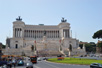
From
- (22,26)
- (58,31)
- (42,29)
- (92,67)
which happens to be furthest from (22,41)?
(92,67)

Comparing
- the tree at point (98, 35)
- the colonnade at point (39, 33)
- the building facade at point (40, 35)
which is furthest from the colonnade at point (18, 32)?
the tree at point (98, 35)

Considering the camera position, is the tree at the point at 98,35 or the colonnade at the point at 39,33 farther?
the colonnade at the point at 39,33

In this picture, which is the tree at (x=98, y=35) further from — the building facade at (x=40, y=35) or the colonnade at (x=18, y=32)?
the colonnade at (x=18, y=32)

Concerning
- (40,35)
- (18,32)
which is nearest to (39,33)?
(40,35)

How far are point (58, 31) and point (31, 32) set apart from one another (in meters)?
20.3

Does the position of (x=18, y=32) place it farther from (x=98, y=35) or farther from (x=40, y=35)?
(x=98, y=35)

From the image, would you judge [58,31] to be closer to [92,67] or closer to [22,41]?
[22,41]

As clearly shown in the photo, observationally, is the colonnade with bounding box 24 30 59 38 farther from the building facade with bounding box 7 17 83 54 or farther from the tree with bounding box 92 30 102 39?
the tree with bounding box 92 30 102 39

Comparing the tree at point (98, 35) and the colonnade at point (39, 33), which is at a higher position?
the colonnade at point (39, 33)

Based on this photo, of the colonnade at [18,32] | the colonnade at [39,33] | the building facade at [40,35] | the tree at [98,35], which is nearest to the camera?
the tree at [98,35]

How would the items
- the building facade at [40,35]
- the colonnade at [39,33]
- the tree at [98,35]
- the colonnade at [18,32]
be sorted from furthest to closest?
the colonnade at [39,33], the colonnade at [18,32], the building facade at [40,35], the tree at [98,35]

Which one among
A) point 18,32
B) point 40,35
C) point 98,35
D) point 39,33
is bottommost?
point 98,35

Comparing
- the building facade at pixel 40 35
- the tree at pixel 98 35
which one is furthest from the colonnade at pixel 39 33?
the tree at pixel 98 35

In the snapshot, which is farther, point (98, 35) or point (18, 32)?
point (18, 32)
